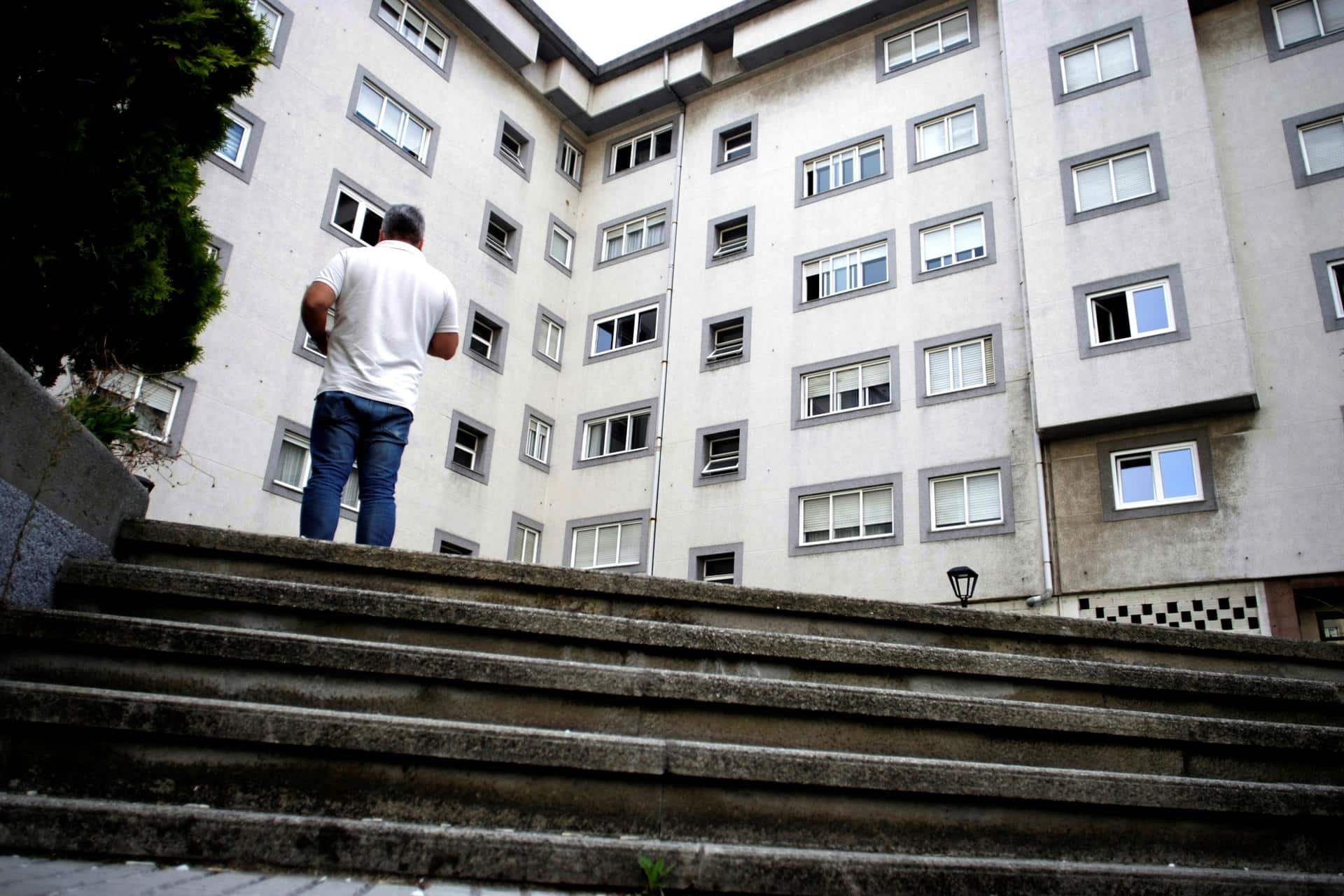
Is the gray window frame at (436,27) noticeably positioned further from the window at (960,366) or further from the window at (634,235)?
the window at (960,366)

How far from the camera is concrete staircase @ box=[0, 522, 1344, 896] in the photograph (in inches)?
124

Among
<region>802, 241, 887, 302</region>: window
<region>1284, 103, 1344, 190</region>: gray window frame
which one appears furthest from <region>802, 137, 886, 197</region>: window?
<region>1284, 103, 1344, 190</region>: gray window frame

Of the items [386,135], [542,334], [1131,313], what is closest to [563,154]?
[542,334]

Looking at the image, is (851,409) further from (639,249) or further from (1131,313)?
(639,249)

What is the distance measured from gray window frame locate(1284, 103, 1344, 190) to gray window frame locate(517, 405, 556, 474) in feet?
56.7

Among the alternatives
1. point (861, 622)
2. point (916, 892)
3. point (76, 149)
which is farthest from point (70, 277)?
point (916, 892)

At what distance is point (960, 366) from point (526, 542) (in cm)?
1134

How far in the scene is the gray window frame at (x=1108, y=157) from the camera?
19.0 meters

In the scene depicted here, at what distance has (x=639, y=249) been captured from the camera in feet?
90.1

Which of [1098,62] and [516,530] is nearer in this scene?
[1098,62]

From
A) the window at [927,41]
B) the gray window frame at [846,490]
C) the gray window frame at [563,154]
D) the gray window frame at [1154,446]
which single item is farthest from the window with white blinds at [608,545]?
the window at [927,41]

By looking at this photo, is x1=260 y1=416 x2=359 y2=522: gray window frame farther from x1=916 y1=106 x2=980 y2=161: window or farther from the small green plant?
the small green plant

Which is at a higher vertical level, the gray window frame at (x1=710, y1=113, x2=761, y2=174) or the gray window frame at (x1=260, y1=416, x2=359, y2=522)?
the gray window frame at (x1=710, y1=113, x2=761, y2=174)

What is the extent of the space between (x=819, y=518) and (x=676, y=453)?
4.30 m
